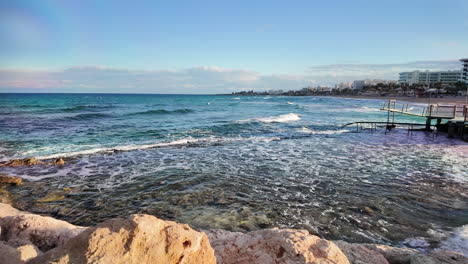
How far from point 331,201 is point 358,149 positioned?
936 cm

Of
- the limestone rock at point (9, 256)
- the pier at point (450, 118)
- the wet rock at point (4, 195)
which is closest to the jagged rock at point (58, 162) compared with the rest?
the wet rock at point (4, 195)

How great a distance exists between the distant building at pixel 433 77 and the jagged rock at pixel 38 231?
16942 centimetres

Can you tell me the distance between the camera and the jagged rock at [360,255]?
12.7 ft

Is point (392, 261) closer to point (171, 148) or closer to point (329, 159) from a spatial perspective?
point (329, 159)

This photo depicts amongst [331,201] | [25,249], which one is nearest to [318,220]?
[331,201]

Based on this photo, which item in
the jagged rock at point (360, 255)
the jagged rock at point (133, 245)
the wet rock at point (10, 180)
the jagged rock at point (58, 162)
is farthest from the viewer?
the jagged rock at point (58, 162)

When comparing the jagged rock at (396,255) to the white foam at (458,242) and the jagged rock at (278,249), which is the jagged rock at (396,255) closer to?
the jagged rock at (278,249)

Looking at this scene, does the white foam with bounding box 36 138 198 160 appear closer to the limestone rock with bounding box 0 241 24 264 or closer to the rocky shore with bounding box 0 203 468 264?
the rocky shore with bounding box 0 203 468 264

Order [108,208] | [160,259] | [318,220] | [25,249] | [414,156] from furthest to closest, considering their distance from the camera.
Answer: [414,156], [108,208], [318,220], [25,249], [160,259]

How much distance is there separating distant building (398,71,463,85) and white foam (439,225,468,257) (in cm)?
16344

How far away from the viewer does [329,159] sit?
13492mm

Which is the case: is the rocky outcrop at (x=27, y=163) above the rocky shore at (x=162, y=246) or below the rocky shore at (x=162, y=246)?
below

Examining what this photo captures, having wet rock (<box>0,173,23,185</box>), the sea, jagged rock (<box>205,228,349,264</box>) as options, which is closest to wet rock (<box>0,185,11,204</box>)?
the sea

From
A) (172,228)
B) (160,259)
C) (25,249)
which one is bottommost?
(25,249)
